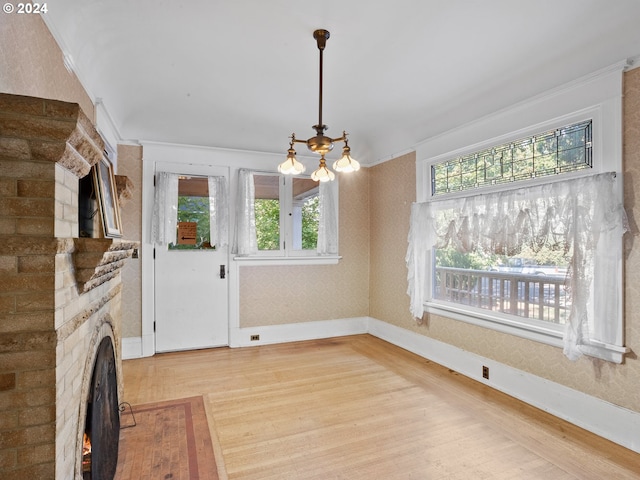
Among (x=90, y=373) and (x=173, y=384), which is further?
(x=173, y=384)

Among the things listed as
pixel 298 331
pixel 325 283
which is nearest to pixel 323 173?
pixel 325 283

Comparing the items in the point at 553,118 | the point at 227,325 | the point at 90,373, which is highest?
the point at 553,118

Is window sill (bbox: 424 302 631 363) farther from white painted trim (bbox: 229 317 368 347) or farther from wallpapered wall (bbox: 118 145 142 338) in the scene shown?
wallpapered wall (bbox: 118 145 142 338)

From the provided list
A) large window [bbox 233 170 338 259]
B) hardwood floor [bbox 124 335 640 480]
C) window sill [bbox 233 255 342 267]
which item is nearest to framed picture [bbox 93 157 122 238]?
hardwood floor [bbox 124 335 640 480]

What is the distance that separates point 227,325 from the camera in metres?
4.52

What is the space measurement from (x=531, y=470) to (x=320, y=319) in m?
3.14

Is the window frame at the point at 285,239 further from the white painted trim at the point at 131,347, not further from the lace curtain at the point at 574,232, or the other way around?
the lace curtain at the point at 574,232

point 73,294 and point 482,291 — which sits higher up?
point 73,294

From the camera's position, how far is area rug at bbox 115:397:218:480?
6.72 ft

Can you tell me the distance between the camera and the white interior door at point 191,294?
4246 mm

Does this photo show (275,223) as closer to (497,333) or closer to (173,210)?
Answer: (173,210)

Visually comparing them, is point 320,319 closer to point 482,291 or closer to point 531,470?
point 482,291

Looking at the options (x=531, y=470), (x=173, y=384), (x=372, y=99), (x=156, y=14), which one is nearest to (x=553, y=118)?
(x=372, y=99)

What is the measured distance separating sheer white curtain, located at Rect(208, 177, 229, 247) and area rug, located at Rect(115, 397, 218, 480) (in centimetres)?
201
